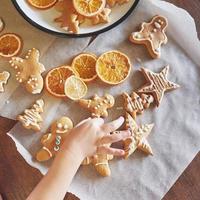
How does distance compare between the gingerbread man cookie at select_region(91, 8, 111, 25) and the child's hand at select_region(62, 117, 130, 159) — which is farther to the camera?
the gingerbread man cookie at select_region(91, 8, 111, 25)

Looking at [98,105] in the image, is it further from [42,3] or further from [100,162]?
[42,3]

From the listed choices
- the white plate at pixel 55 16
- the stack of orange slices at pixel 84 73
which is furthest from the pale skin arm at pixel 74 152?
the white plate at pixel 55 16

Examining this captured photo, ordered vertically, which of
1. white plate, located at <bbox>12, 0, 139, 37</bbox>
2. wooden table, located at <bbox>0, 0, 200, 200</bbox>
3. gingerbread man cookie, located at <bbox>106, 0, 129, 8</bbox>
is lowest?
wooden table, located at <bbox>0, 0, 200, 200</bbox>

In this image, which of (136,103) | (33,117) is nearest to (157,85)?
(136,103)

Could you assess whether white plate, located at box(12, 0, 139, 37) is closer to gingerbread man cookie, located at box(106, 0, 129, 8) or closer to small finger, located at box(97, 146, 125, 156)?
gingerbread man cookie, located at box(106, 0, 129, 8)

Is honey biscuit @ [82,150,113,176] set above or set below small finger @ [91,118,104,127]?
below

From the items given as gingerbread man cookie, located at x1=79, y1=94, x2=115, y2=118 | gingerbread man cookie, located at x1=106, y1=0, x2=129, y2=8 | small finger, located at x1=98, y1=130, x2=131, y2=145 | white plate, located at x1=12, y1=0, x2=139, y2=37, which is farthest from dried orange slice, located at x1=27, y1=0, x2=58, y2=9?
small finger, located at x1=98, y1=130, x2=131, y2=145
